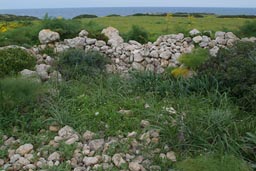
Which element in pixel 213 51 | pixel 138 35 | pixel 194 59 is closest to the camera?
pixel 194 59

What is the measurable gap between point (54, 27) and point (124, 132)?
5.12 m

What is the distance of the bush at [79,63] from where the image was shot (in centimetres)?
710

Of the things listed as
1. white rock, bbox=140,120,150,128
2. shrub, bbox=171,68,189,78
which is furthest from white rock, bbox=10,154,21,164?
shrub, bbox=171,68,189,78

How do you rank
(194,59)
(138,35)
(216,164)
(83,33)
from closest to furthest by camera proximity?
(216,164) < (194,59) < (83,33) < (138,35)

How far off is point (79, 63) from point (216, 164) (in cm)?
412

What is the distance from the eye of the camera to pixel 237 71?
5.74 metres

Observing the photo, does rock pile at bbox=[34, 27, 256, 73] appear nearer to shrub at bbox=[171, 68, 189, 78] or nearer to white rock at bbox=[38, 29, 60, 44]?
white rock at bbox=[38, 29, 60, 44]

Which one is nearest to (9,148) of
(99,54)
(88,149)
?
(88,149)

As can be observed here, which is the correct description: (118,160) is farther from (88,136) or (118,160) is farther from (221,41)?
(221,41)

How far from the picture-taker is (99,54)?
776cm

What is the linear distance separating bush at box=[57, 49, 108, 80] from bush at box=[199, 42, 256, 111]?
190 cm

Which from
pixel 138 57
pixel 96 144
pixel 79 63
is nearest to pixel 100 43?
pixel 138 57

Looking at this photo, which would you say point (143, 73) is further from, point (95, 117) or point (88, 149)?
point (88, 149)

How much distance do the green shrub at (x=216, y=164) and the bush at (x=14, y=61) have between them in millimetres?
3743
